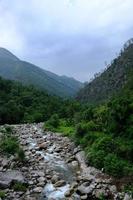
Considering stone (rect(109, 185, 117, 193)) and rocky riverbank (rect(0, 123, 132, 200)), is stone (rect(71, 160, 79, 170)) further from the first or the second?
stone (rect(109, 185, 117, 193))

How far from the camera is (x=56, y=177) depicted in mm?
30250

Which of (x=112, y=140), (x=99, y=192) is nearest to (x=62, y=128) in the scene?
(x=112, y=140)

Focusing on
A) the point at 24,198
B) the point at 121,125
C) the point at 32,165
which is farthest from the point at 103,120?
the point at 24,198

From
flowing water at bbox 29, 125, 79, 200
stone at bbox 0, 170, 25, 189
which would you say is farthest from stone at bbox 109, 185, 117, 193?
stone at bbox 0, 170, 25, 189

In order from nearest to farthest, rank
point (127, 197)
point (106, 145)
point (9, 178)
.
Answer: point (127, 197)
point (9, 178)
point (106, 145)

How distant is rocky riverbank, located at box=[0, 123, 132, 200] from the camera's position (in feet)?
83.9

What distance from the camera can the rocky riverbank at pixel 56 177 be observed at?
83.9ft

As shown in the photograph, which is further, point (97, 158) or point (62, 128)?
point (62, 128)

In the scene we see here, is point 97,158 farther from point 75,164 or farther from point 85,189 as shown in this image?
point 85,189

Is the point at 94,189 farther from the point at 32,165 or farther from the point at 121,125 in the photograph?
the point at 121,125

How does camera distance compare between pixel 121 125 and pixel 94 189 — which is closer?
pixel 94 189

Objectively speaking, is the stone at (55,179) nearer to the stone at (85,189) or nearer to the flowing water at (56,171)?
the flowing water at (56,171)

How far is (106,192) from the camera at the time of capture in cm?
2538

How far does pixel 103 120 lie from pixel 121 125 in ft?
30.3
